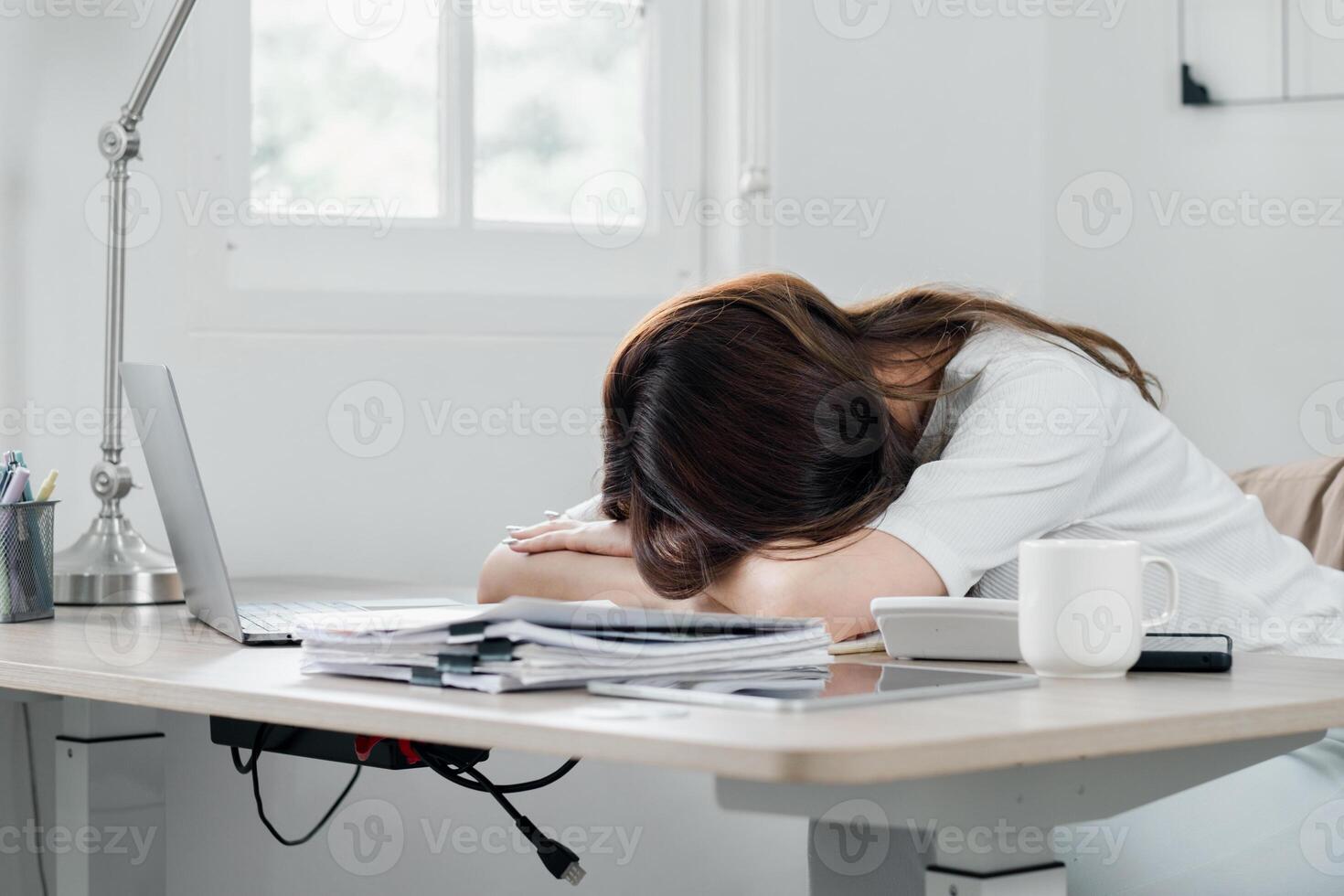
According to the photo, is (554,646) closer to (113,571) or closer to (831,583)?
(831,583)

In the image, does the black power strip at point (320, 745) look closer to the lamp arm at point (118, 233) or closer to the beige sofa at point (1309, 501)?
the lamp arm at point (118, 233)

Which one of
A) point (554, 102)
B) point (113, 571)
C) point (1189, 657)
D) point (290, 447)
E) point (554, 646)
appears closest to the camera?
point (554, 646)

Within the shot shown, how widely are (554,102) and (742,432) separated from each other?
50.3 inches

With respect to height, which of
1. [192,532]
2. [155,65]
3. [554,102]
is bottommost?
[192,532]

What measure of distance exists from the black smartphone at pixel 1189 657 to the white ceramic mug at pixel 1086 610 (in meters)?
0.03

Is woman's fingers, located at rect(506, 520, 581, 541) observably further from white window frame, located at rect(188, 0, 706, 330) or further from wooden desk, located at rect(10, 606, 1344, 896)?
white window frame, located at rect(188, 0, 706, 330)

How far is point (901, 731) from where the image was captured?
0.62 m

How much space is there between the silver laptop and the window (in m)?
0.83

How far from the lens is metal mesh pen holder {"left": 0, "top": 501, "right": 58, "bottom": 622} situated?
125 centimetres

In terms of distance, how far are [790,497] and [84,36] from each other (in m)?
1.33

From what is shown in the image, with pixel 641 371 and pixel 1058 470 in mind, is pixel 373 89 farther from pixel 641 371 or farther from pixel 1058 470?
pixel 1058 470

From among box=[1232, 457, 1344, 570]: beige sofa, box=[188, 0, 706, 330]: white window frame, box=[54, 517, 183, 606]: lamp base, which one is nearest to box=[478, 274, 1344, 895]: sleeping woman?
box=[1232, 457, 1344, 570]: beige sofa

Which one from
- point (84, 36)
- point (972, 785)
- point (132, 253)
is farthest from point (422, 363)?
point (972, 785)

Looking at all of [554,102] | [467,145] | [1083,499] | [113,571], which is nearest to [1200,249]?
[554,102]
